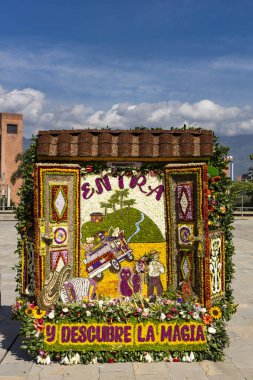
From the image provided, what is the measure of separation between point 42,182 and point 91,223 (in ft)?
3.29

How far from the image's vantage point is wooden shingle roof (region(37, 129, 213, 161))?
21.0ft

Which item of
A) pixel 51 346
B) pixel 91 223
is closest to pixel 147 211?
pixel 91 223

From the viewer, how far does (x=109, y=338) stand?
634 centimetres

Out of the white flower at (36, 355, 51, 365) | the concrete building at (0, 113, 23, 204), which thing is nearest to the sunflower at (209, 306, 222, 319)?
the white flower at (36, 355, 51, 365)

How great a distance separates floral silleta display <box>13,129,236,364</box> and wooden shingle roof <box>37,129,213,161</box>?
0.01 meters

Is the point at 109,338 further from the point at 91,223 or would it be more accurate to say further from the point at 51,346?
the point at 91,223

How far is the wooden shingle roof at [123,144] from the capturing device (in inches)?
252

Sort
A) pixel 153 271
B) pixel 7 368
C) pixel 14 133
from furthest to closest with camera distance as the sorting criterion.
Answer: pixel 14 133, pixel 153 271, pixel 7 368

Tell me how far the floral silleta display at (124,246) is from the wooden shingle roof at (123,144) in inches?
0.6

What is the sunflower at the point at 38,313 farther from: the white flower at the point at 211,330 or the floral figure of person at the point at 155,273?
the white flower at the point at 211,330

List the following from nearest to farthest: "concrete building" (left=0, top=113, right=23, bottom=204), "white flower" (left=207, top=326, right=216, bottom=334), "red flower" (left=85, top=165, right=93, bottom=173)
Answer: "white flower" (left=207, top=326, right=216, bottom=334)
"red flower" (left=85, top=165, right=93, bottom=173)
"concrete building" (left=0, top=113, right=23, bottom=204)

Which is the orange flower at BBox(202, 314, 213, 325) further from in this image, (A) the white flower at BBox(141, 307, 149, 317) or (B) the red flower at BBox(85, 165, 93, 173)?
(B) the red flower at BBox(85, 165, 93, 173)

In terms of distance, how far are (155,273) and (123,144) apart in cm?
201

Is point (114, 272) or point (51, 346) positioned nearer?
point (51, 346)
